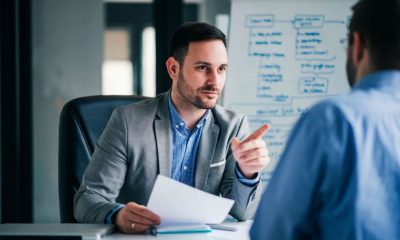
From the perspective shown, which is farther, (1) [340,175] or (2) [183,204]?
(2) [183,204]

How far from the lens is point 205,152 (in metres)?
2.15

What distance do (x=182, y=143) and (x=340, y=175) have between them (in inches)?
51.2

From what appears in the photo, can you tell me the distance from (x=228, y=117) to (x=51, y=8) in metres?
1.97

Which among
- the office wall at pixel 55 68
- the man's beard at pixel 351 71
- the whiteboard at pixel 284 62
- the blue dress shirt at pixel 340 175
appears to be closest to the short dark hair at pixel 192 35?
the whiteboard at pixel 284 62

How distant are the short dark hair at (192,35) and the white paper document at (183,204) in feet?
2.67

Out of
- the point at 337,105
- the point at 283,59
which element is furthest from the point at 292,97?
the point at 337,105

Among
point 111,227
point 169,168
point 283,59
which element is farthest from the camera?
point 283,59

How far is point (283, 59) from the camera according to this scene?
3371 mm

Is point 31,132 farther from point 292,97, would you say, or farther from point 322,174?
point 322,174

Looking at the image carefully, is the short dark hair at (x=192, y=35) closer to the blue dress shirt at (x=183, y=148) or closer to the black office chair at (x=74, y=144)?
the blue dress shirt at (x=183, y=148)

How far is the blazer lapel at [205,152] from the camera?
6.96ft

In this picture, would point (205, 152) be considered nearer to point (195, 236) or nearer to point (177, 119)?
point (177, 119)

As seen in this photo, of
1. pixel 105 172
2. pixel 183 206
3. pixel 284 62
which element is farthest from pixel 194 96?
pixel 284 62

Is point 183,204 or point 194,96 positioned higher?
point 194,96
